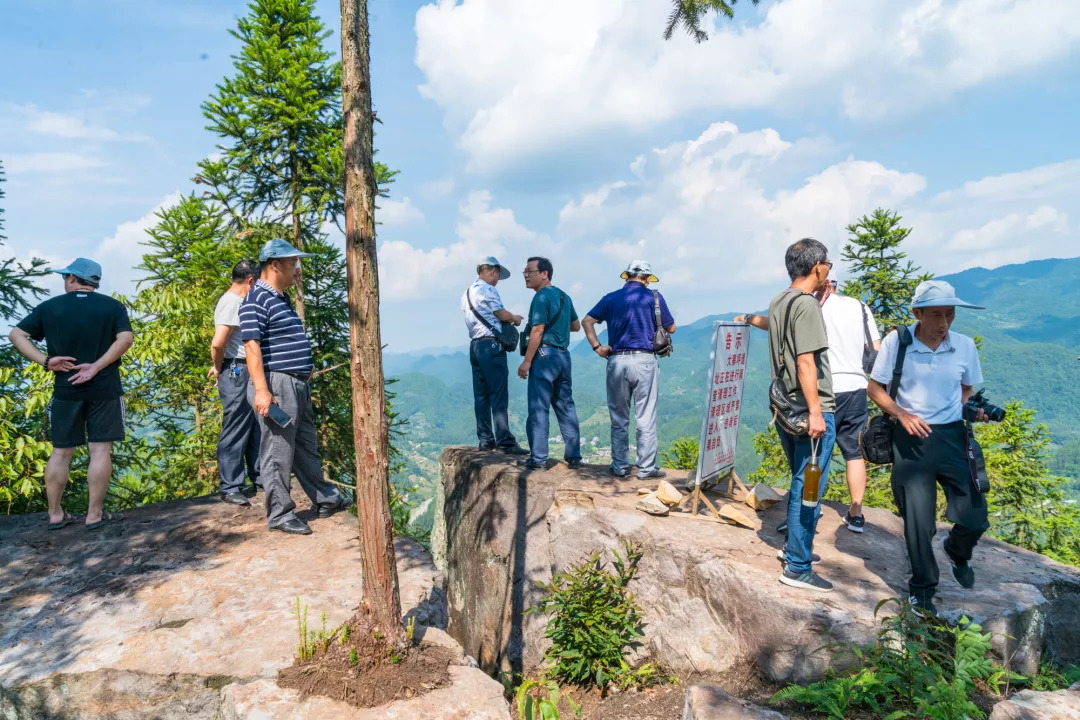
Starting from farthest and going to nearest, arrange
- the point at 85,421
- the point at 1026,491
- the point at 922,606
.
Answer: the point at 1026,491, the point at 85,421, the point at 922,606

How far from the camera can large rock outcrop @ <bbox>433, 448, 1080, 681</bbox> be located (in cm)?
413

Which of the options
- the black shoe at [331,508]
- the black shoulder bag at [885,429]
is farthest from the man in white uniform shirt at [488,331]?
the black shoulder bag at [885,429]

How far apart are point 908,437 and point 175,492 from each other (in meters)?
12.5

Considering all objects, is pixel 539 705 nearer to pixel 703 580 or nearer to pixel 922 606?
pixel 703 580

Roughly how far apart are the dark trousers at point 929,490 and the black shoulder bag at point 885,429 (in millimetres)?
73

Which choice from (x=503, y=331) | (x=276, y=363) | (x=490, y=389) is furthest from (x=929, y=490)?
(x=276, y=363)

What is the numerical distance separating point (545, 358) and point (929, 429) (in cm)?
379

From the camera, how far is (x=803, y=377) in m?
4.13

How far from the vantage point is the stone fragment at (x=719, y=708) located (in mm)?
3031

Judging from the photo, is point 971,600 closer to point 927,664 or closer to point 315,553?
point 927,664

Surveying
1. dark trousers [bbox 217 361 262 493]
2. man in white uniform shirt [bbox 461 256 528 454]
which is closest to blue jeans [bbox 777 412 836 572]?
man in white uniform shirt [bbox 461 256 528 454]

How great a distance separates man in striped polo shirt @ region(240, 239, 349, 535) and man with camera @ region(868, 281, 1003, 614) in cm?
456

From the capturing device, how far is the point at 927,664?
3658mm

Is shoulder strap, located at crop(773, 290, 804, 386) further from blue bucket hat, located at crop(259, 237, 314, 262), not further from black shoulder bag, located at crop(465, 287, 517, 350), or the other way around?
blue bucket hat, located at crop(259, 237, 314, 262)
